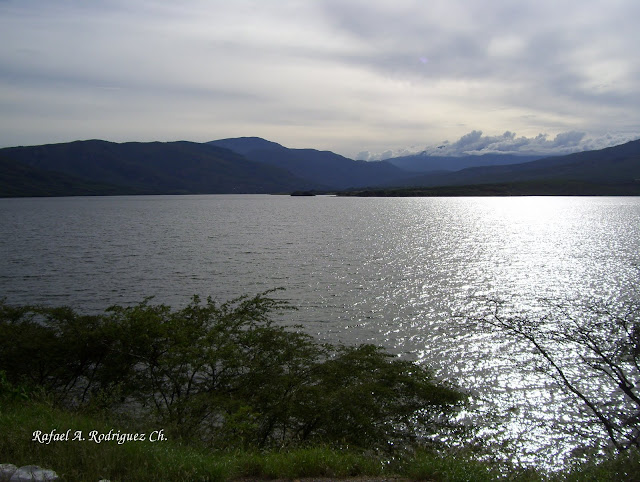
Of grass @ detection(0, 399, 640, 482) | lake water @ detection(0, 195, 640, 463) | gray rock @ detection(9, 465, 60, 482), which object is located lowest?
lake water @ detection(0, 195, 640, 463)

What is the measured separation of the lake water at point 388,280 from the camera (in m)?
29.6

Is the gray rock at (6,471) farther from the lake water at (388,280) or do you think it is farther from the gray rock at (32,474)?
the lake water at (388,280)

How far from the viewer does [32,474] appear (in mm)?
9219

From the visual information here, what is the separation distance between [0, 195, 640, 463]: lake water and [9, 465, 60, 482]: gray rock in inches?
817

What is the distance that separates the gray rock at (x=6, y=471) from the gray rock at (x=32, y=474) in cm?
13

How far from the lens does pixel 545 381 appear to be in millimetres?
28562

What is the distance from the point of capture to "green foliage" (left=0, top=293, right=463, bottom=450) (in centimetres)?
1866

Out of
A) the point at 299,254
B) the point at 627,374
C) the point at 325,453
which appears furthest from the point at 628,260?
the point at 325,453

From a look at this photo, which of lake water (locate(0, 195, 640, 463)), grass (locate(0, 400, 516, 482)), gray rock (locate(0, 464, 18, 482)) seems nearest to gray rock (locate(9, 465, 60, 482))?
gray rock (locate(0, 464, 18, 482))

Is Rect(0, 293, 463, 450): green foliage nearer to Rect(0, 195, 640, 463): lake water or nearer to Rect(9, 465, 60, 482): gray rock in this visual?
Rect(0, 195, 640, 463): lake water

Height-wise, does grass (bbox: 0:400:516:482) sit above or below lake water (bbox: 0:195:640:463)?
above

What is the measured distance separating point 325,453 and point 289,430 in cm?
803

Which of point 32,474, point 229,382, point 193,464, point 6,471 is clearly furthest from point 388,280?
point 6,471

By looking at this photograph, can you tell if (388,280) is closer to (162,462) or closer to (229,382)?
(229,382)
